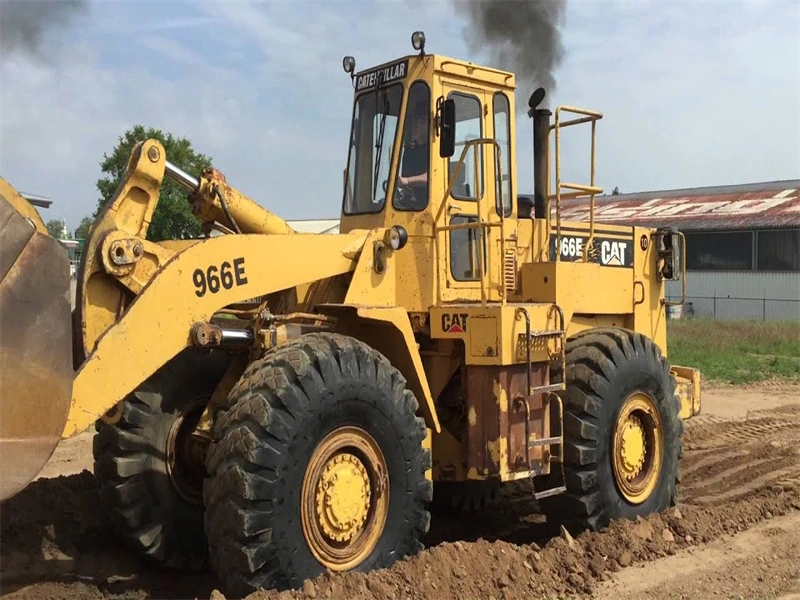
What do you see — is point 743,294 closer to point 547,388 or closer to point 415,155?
point 547,388

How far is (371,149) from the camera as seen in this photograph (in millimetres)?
6910

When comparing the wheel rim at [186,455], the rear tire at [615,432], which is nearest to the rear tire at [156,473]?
the wheel rim at [186,455]

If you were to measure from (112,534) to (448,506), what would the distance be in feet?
9.26

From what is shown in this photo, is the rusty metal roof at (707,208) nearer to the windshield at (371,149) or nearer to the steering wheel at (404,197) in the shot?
the windshield at (371,149)

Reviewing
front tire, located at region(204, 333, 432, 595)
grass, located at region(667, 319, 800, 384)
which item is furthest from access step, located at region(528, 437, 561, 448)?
grass, located at region(667, 319, 800, 384)

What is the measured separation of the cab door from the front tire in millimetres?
1433

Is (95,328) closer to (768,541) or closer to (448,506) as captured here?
(448,506)

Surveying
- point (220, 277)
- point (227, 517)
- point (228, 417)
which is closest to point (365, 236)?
point (220, 277)

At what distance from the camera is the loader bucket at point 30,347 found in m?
4.17

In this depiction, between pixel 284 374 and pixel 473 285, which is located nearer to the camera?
pixel 284 374

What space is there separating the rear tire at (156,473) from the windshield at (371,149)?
5.84ft

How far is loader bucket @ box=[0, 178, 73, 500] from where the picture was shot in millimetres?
4172

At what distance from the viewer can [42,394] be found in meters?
4.30

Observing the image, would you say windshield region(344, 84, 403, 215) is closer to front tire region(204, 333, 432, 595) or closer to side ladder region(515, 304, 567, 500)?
side ladder region(515, 304, 567, 500)
